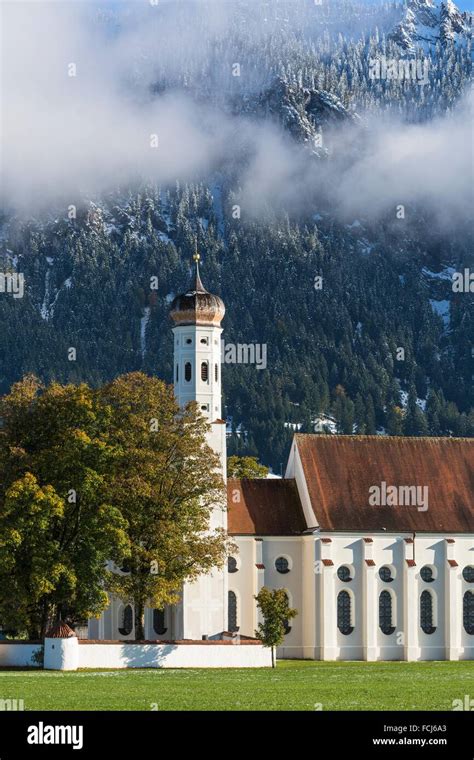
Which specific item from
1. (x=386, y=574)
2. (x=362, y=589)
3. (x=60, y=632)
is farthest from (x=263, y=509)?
(x=60, y=632)

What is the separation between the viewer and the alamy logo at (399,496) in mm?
97188

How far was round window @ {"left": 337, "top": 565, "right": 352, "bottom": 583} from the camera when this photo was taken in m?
95.1

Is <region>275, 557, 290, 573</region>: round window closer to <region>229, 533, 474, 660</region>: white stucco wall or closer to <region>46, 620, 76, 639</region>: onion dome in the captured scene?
<region>229, 533, 474, 660</region>: white stucco wall

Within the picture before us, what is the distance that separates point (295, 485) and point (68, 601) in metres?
24.1

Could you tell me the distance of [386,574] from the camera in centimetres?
9631

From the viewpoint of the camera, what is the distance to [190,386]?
94.5m

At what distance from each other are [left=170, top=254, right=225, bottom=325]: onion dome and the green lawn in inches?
1055

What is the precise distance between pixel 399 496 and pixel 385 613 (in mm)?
7478

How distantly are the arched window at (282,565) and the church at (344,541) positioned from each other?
0.07 meters

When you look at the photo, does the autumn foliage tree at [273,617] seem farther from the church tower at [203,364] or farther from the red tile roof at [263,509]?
the red tile roof at [263,509]

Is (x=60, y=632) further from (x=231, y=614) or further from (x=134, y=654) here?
(x=231, y=614)

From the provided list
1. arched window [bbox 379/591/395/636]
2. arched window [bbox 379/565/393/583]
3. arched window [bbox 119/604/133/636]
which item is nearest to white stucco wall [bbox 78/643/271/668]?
arched window [bbox 119/604/133/636]
